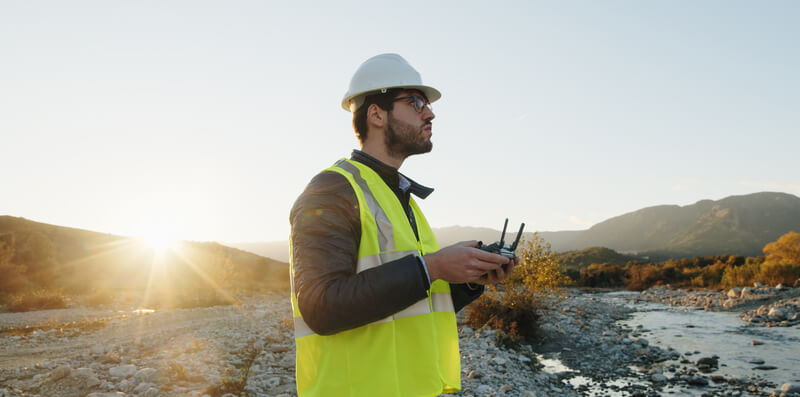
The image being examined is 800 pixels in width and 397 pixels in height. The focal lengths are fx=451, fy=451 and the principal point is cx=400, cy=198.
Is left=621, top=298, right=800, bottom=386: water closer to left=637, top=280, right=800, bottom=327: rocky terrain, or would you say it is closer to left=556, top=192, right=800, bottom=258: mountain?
left=637, top=280, right=800, bottom=327: rocky terrain

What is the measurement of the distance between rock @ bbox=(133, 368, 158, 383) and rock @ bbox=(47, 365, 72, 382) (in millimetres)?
968

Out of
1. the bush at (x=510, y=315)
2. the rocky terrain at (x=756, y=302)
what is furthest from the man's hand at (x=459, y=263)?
the rocky terrain at (x=756, y=302)

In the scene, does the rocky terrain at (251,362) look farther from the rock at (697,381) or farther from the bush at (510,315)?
the bush at (510,315)

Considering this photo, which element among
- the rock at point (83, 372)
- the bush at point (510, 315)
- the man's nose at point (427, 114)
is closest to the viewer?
the man's nose at point (427, 114)

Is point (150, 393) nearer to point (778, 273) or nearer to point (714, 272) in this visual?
point (778, 273)

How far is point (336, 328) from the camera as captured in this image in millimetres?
1412

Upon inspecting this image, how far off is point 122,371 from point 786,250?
33184mm

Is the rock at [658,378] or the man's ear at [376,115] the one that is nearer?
the man's ear at [376,115]

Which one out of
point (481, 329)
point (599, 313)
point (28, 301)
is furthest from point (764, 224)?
point (28, 301)

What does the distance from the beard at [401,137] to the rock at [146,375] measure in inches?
266

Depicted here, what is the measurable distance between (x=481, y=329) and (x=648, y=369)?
4443 millimetres

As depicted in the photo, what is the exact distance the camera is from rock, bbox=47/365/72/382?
665cm

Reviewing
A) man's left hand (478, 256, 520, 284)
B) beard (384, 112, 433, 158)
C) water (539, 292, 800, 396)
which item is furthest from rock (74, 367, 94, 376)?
water (539, 292, 800, 396)

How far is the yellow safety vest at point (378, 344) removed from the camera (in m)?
1.54
